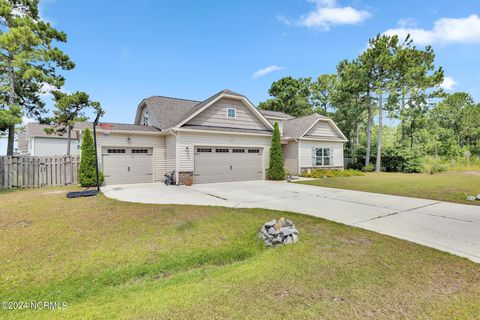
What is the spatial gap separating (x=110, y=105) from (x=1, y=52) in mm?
6366

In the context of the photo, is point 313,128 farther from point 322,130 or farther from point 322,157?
point 322,157

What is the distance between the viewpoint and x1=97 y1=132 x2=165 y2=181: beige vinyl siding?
1188 cm

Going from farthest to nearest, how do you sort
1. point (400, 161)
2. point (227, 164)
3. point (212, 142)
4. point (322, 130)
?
point (400, 161), point (322, 130), point (227, 164), point (212, 142)

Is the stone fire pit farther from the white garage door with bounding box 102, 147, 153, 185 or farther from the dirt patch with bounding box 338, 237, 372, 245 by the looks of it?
the white garage door with bounding box 102, 147, 153, 185

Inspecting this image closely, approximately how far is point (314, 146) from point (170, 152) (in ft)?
35.6

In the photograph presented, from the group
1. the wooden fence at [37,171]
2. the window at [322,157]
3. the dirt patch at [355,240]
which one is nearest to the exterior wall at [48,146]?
the wooden fence at [37,171]

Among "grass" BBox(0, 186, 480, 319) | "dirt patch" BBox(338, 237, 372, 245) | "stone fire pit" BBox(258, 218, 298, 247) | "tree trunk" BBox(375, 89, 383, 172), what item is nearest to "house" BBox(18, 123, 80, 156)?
"grass" BBox(0, 186, 480, 319)

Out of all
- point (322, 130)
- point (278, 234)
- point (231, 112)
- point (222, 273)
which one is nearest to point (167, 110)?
point (231, 112)

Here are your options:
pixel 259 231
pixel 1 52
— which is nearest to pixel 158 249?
pixel 259 231

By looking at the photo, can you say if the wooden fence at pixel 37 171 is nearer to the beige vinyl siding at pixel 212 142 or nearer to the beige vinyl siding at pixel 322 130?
the beige vinyl siding at pixel 212 142

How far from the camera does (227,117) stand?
1408 cm

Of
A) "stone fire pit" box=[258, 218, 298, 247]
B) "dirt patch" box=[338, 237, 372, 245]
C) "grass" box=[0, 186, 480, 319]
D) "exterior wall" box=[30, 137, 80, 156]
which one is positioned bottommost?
"grass" box=[0, 186, 480, 319]

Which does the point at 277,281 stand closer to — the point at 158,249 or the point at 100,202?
the point at 158,249

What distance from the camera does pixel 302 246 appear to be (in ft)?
13.1
